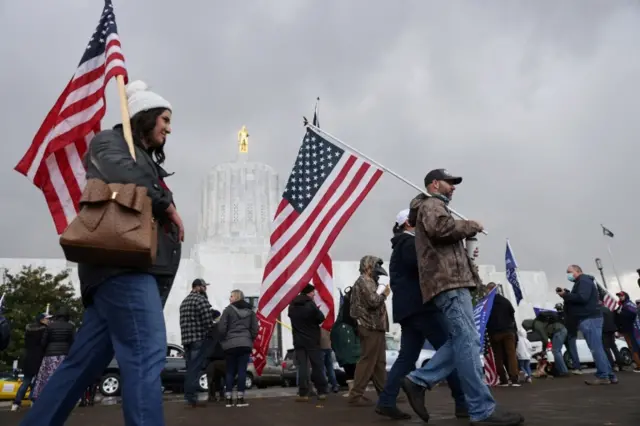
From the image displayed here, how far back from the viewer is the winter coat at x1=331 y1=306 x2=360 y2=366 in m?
10.6

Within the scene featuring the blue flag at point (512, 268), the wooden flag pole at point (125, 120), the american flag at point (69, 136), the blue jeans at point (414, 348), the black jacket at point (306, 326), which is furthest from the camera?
the blue flag at point (512, 268)

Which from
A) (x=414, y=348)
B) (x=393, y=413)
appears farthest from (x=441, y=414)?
(x=414, y=348)

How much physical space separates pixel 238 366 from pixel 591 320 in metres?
5.25

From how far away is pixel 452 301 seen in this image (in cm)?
394

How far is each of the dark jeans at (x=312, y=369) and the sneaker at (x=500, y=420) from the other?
4.04 m

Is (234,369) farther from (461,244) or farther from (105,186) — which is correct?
(105,186)

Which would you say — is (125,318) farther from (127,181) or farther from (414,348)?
(414,348)

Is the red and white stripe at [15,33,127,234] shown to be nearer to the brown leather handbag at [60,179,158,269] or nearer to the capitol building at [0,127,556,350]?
the brown leather handbag at [60,179,158,269]

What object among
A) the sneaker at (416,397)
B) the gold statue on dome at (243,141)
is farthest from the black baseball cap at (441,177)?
the gold statue on dome at (243,141)

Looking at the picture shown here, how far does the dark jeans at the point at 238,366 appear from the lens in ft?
24.7

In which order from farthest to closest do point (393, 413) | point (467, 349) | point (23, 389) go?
point (23, 389) < point (393, 413) < point (467, 349)

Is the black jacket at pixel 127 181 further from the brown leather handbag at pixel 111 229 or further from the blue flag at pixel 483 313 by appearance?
the blue flag at pixel 483 313

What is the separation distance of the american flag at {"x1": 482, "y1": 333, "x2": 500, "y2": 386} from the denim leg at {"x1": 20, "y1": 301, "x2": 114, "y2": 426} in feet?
27.3

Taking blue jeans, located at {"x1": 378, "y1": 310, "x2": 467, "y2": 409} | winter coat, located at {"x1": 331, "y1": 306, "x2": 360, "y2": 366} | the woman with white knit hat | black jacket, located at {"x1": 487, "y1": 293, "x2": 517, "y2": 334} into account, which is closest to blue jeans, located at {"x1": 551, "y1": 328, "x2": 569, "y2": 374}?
black jacket, located at {"x1": 487, "y1": 293, "x2": 517, "y2": 334}
